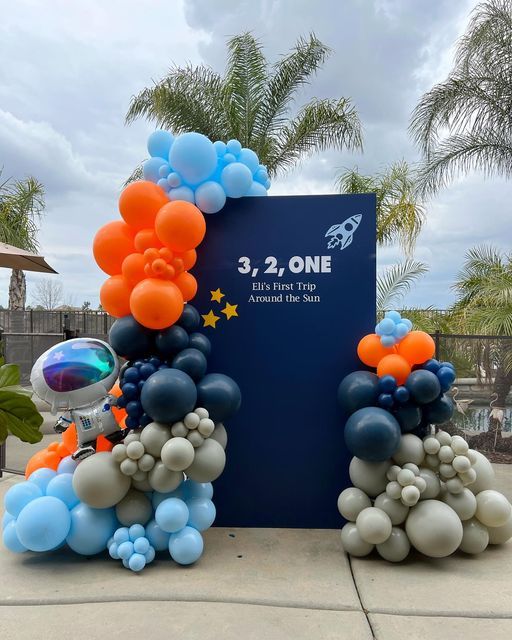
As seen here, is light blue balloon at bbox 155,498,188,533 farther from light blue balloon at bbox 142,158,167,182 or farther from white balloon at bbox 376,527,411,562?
light blue balloon at bbox 142,158,167,182

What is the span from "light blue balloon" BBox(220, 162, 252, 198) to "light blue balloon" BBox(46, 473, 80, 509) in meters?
2.46

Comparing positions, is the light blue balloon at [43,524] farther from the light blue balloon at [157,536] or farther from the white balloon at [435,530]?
the white balloon at [435,530]

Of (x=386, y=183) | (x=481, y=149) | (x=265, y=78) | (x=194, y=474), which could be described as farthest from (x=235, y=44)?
(x=194, y=474)

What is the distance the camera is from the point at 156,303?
3609 mm

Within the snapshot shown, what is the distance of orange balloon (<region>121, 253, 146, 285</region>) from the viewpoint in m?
3.77

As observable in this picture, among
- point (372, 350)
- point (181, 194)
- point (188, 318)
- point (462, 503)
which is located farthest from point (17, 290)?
point (462, 503)

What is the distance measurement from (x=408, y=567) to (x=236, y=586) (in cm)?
123

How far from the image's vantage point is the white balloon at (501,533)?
3875mm

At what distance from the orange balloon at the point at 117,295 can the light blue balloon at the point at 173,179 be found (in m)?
0.81

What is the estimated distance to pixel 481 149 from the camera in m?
10.2

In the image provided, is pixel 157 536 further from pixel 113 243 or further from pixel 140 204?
pixel 140 204

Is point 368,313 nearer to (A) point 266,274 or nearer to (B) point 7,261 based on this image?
(A) point 266,274

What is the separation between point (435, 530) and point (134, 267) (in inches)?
108

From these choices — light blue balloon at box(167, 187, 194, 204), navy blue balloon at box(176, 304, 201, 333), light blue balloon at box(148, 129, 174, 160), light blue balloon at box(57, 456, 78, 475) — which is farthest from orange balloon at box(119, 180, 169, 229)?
light blue balloon at box(57, 456, 78, 475)
